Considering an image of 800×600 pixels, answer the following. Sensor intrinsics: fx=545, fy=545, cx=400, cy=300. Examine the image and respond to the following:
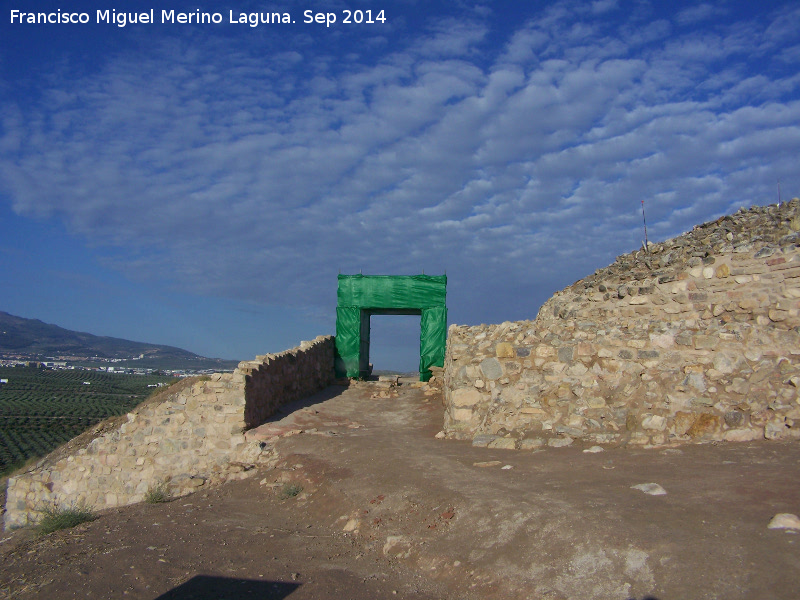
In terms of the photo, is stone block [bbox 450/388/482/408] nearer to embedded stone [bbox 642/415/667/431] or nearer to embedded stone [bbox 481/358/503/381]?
embedded stone [bbox 481/358/503/381]

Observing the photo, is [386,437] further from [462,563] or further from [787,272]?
[787,272]

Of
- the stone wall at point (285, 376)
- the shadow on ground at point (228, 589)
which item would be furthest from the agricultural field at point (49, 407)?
the shadow on ground at point (228, 589)

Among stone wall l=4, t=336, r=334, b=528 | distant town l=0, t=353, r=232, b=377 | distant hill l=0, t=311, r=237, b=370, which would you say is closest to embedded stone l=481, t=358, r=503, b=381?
stone wall l=4, t=336, r=334, b=528

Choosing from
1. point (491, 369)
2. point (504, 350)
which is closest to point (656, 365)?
point (504, 350)

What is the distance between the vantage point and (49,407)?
4981 cm

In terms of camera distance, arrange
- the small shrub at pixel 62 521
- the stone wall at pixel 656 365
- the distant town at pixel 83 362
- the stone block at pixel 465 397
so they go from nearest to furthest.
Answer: the stone wall at pixel 656 365
the small shrub at pixel 62 521
the stone block at pixel 465 397
the distant town at pixel 83 362

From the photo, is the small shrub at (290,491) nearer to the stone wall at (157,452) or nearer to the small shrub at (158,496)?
the stone wall at (157,452)

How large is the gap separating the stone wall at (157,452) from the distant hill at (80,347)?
116415 millimetres

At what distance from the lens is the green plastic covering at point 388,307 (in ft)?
55.2

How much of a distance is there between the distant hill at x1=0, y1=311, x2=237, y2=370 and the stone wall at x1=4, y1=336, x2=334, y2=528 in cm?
11642

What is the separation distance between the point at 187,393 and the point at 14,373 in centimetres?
9141

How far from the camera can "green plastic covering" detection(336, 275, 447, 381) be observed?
662 inches

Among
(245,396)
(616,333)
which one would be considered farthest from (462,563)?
(245,396)

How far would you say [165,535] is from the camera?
21.0 ft
